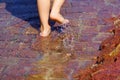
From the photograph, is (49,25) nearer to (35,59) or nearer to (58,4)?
(58,4)

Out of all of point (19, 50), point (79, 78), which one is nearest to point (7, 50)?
point (19, 50)

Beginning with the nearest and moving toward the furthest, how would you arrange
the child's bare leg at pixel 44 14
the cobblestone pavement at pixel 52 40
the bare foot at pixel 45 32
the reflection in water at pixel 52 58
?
the reflection in water at pixel 52 58
the cobblestone pavement at pixel 52 40
the child's bare leg at pixel 44 14
the bare foot at pixel 45 32

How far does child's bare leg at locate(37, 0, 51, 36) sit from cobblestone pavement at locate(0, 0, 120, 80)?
0.09m

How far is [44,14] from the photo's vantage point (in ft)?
14.9

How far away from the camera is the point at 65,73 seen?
3.80 meters

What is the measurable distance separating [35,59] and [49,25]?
39.9 inches

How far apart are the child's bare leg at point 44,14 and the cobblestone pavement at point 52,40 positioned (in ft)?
0.28

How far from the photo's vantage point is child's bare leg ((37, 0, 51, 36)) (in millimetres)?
4406

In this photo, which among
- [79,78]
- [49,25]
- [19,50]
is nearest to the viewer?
[79,78]

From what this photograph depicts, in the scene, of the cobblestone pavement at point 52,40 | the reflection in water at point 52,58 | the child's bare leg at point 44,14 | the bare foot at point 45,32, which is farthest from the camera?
the bare foot at point 45,32

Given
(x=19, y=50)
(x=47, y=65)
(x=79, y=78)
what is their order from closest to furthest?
(x=79, y=78)
(x=47, y=65)
(x=19, y=50)

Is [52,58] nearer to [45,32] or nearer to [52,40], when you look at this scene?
[52,40]

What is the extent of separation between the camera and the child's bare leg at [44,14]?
14.5 ft

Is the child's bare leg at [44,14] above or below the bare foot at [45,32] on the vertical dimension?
above
